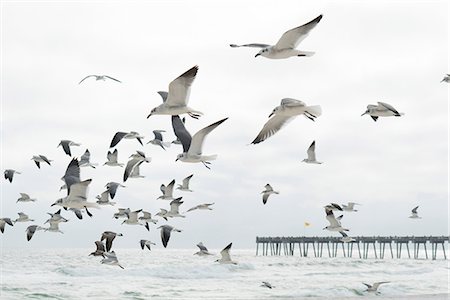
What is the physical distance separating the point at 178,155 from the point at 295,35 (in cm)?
419

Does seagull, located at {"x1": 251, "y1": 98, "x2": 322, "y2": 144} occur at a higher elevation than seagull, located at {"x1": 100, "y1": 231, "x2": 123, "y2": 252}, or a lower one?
higher

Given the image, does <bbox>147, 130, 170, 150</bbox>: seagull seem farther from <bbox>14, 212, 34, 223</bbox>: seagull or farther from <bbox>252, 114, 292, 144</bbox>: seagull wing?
<bbox>14, 212, 34, 223</bbox>: seagull

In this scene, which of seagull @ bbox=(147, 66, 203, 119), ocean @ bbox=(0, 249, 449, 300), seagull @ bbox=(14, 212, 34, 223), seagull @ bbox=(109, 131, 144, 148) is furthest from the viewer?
ocean @ bbox=(0, 249, 449, 300)

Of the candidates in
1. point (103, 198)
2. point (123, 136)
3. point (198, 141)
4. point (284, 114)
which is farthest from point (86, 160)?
point (284, 114)

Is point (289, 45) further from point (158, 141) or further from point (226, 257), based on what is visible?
point (226, 257)

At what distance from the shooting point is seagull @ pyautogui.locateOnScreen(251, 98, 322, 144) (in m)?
12.7

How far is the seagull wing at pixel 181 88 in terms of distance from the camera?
12.2 m

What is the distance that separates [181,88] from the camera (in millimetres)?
12664

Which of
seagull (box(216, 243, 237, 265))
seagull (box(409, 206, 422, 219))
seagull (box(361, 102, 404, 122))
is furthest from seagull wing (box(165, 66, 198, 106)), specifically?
seagull (box(409, 206, 422, 219))

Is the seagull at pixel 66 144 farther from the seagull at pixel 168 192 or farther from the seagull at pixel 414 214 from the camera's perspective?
the seagull at pixel 414 214

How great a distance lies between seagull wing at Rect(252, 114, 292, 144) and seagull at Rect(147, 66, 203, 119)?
5.40 feet

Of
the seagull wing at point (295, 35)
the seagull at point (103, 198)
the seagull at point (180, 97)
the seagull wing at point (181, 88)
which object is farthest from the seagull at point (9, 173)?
the seagull wing at point (295, 35)

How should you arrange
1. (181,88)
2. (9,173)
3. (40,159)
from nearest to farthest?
(181,88), (40,159), (9,173)

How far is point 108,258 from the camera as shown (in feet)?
69.5
